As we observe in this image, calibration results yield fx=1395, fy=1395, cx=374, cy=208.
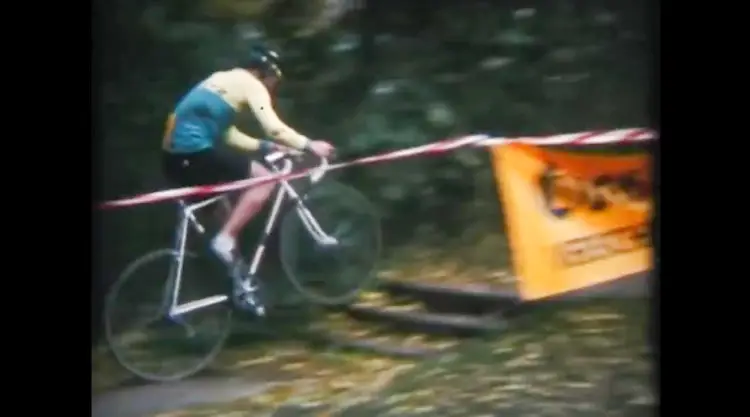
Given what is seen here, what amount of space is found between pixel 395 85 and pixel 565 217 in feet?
1.58

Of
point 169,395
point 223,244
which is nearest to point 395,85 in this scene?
point 223,244

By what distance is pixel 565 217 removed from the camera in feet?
10.3

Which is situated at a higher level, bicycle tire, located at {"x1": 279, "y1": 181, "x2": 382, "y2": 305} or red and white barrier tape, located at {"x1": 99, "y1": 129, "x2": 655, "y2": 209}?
red and white barrier tape, located at {"x1": 99, "y1": 129, "x2": 655, "y2": 209}

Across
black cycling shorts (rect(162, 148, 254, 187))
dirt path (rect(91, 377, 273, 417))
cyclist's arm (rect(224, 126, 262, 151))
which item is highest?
cyclist's arm (rect(224, 126, 262, 151))

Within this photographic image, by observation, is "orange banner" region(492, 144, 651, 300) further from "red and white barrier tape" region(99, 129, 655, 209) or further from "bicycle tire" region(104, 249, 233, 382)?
"bicycle tire" region(104, 249, 233, 382)

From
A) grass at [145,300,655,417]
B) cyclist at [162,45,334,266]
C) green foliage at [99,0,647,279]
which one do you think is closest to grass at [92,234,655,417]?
grass at [145,300,655,417]

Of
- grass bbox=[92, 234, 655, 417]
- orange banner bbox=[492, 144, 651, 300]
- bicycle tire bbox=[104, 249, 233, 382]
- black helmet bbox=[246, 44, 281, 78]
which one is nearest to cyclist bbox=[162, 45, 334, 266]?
black helmet bbox=[246, 44, 281, 78]

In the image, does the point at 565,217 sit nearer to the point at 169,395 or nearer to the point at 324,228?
the point at 324,228

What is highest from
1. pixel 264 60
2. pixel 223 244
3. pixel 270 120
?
pixel 264 60

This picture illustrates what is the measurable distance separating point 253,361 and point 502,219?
25.2 inches

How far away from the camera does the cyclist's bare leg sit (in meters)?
3.11

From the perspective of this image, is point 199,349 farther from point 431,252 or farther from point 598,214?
point 598,214

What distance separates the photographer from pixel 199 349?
310cm

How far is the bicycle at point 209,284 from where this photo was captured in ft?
10.2
